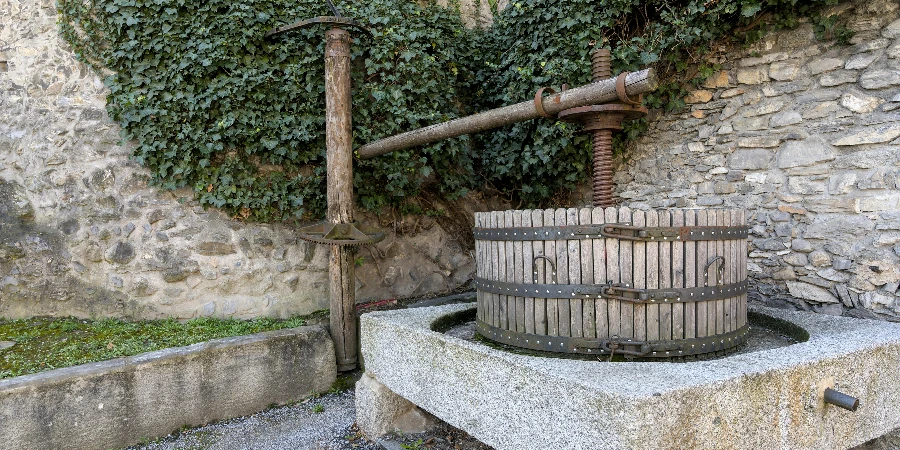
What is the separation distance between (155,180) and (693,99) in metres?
4.41

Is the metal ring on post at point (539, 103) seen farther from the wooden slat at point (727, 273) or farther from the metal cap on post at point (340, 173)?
the metal cap on post at point (340, 173)

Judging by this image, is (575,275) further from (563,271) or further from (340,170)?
(340,170)

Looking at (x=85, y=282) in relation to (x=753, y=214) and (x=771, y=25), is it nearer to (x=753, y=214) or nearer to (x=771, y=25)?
(x=753, y=214)

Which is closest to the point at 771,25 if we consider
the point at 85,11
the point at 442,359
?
the point at 442,359

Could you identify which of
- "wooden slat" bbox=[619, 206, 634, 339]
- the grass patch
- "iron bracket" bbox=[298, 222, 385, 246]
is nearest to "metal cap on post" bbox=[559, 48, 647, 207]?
"wooden slat" bbox=[619, 206, 634, 339]

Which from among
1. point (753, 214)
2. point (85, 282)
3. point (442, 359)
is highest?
point (753, 214)

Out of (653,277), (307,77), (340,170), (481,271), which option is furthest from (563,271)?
(307,77)

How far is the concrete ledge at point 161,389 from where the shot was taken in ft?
9.94

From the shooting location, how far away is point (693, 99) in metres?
4.29

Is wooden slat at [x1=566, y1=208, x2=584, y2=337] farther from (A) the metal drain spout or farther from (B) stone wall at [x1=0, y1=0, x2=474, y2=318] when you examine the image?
(B) stone wall at [x1=0, y1=0, x2=474, y2=318]

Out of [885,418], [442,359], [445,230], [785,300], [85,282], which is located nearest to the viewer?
[885,418]

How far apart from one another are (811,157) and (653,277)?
2023 mm

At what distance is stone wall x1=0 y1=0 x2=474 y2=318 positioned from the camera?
415cm

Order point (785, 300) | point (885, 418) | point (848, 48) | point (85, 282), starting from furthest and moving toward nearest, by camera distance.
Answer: point (85, 282)
point (785, 300)
point (848, 48)
point (885, 418)
